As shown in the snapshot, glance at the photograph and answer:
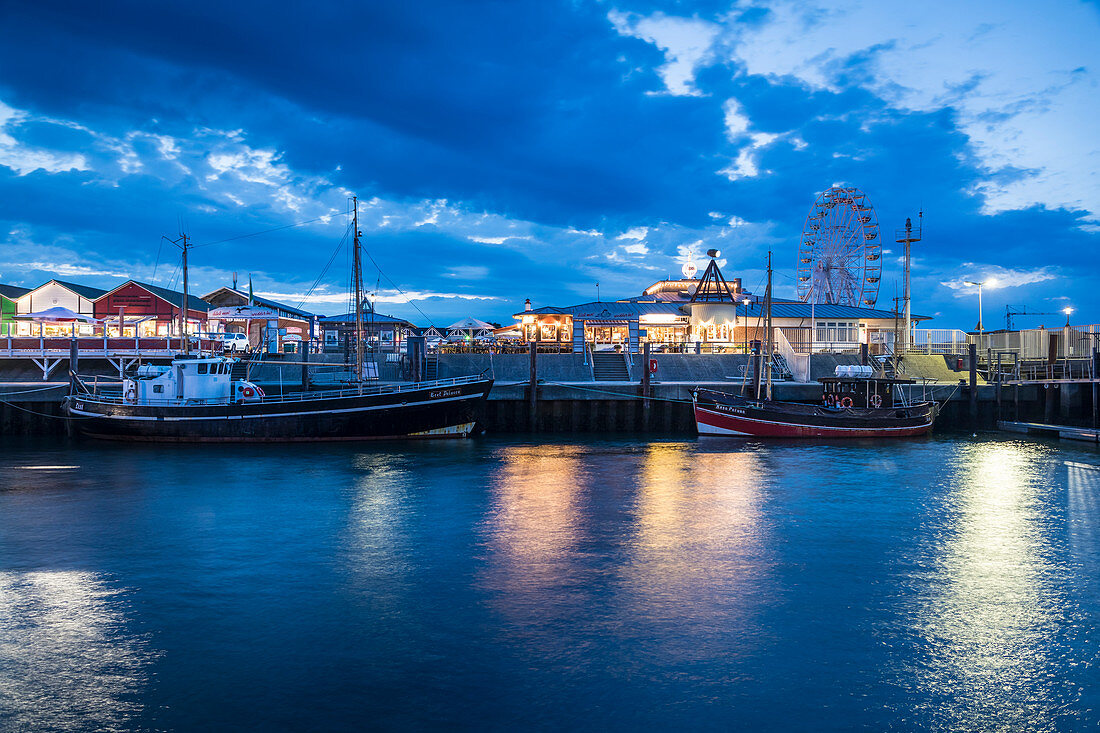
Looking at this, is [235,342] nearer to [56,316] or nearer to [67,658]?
[56,316]

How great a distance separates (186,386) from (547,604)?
95.5ft

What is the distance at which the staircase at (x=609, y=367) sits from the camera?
44.9 m

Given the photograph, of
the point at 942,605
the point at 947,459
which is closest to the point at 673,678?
the point at 942,605

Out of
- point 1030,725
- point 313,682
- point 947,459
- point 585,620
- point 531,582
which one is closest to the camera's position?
point 1030,725

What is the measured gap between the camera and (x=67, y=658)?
32.7ft

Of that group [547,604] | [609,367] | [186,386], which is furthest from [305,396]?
[547,604]

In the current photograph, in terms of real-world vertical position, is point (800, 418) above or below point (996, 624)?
above

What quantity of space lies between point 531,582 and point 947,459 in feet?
77.1

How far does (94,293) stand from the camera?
65.6 m

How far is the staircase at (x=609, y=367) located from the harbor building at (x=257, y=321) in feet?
65.5

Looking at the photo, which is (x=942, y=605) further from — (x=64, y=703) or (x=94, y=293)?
(x=94, y=293)

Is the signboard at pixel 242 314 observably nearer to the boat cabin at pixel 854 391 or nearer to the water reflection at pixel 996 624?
the boat cabin at pixel 854 391

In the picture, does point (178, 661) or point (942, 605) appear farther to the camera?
point (942, 605)

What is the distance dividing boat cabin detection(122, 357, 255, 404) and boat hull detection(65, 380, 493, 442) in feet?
2.84
